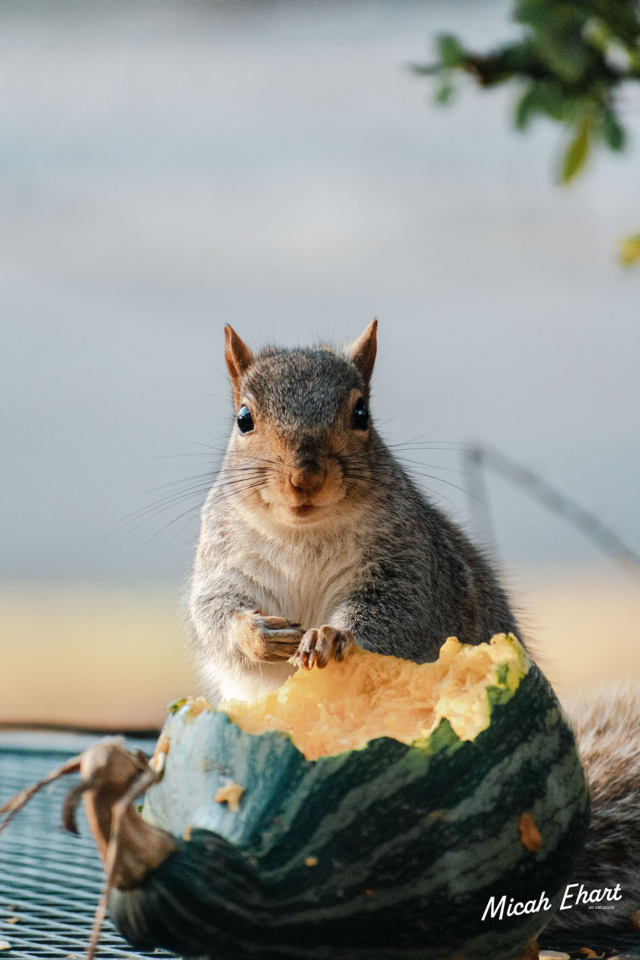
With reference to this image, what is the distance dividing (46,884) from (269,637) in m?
0.42

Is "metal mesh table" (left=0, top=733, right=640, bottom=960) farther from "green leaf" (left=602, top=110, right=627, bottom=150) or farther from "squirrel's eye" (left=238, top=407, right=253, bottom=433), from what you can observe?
"green leaf" (left=602, top=110, right=627, bottom=150)

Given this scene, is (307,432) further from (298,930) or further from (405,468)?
(298,930)

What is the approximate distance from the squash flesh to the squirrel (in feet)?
0.80

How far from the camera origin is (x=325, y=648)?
2.67 ft

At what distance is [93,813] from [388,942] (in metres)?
0.22

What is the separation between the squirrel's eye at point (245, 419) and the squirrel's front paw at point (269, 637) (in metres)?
0.27

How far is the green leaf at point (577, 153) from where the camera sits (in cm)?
111

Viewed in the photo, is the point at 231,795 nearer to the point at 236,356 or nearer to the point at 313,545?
the point at 313,545

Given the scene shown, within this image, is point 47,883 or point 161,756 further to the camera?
point 47,883

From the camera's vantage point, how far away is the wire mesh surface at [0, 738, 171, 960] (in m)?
0.91

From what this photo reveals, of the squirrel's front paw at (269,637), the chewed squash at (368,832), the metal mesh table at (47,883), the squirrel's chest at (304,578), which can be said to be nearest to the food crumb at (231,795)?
the chewed squash at (368,832)

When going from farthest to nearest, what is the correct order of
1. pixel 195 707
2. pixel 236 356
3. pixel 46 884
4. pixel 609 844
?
pixel 236 356 → pixel 46 884 → pixel 609 844 → pixel 195 707

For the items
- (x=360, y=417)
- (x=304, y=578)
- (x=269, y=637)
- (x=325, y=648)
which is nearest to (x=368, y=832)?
(x=325, y=648)

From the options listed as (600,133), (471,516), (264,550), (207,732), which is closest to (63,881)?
(264,550)
